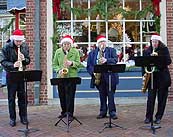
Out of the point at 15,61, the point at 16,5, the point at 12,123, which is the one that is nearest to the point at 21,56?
the point at 15,61

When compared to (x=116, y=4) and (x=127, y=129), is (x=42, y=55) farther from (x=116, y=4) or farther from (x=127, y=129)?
(x=127, y=129)

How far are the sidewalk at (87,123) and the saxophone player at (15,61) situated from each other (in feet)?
1.20

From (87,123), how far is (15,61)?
6.54 ft

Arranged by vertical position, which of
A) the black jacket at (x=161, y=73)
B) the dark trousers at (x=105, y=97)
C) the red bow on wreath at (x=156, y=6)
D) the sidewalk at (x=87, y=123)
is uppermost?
the red bow on wreath at (x=156, y=6)

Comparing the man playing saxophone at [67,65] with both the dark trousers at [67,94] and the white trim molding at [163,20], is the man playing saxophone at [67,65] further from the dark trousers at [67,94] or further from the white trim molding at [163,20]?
the white trim molding at [163,20]

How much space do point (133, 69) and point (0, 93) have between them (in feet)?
17.7

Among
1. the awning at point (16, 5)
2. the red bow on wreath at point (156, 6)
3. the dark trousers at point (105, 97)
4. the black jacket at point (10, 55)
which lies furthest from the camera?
the awning at point (16, 5)

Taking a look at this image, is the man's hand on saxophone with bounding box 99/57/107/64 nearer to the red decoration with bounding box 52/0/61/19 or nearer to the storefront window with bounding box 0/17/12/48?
the red decoration with bounding box 52/0/61/19

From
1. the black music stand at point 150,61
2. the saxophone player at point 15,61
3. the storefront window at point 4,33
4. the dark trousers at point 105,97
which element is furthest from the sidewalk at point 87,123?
the storefront window at point 4,33

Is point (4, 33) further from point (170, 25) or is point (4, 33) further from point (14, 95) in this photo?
point (14, 95)

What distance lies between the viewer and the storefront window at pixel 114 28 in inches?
468

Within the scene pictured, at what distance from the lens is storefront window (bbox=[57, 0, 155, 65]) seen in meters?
11.9

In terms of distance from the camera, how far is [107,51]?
31.4ft

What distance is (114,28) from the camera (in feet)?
39.2
